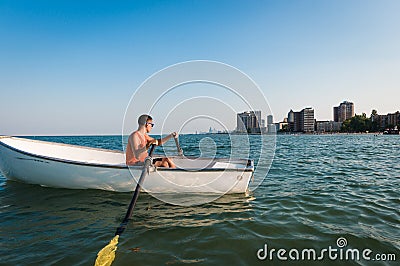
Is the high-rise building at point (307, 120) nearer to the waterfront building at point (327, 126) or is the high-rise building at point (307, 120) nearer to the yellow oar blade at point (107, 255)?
the waterfront building at point (327, 126)

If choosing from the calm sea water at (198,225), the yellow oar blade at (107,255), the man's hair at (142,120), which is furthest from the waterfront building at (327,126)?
the yellow oar blade at (107,255)

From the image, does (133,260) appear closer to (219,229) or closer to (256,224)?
(219,229)

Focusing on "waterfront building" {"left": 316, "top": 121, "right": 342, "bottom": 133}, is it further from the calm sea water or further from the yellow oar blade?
the yellow oar blade

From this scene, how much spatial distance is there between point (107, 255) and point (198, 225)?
161 centimetres

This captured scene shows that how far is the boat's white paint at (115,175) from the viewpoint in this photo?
5512 millimetres

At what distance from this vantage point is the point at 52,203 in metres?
5.43

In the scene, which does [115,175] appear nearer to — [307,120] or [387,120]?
[387,120]

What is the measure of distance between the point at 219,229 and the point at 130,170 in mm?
2751

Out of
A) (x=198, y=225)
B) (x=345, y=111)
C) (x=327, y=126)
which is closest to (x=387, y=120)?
(x=327, y=126)

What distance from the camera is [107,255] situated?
120 inches

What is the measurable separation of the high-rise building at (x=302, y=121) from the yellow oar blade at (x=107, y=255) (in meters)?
152

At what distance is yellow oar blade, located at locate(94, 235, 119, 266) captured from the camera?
2.89 m

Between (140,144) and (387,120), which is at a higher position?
(387,120)

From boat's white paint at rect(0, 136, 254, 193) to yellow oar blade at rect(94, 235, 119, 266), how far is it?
2.29 meters
